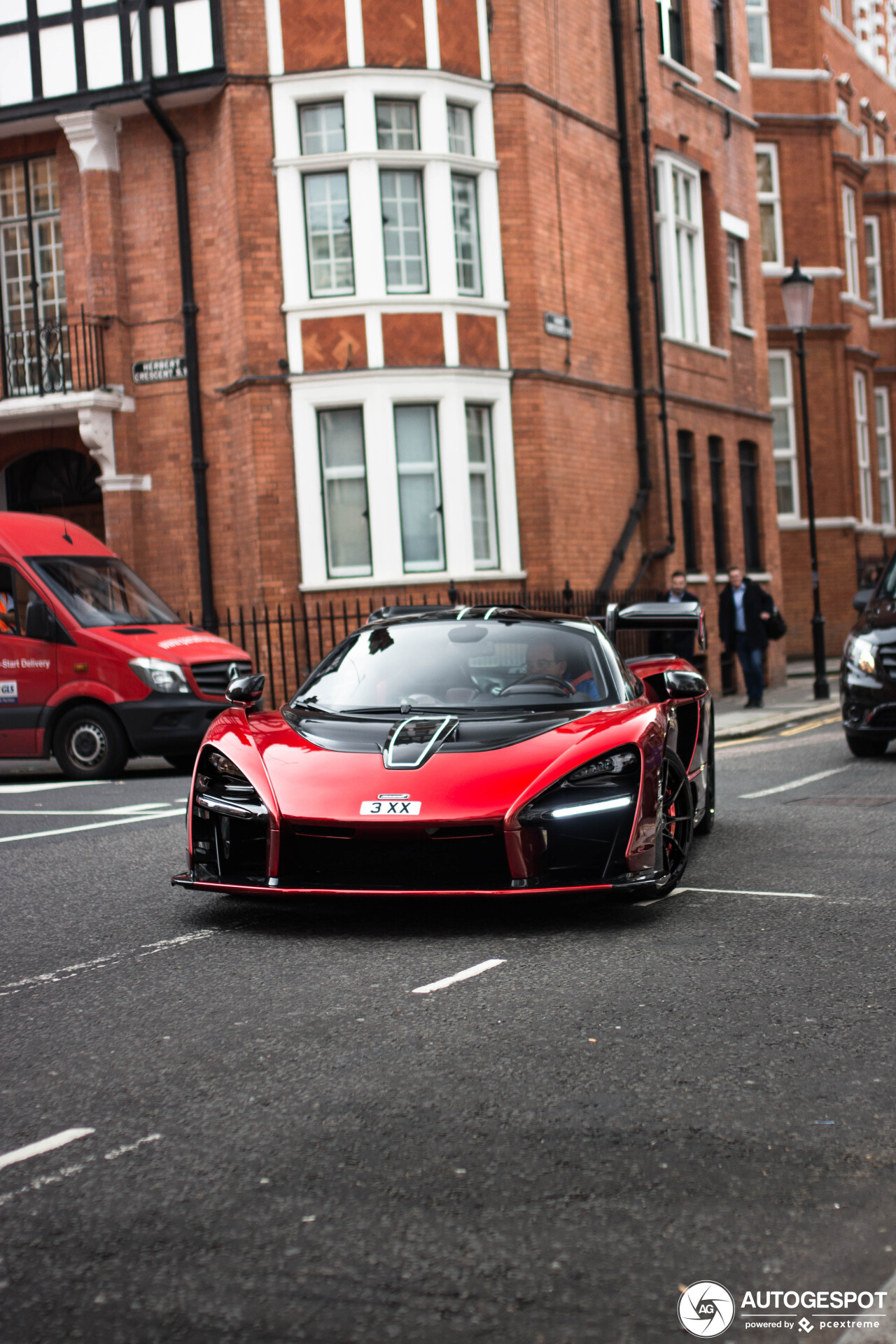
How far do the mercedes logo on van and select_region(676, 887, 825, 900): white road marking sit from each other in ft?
13.6

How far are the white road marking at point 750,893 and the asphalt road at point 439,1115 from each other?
0.11 feet

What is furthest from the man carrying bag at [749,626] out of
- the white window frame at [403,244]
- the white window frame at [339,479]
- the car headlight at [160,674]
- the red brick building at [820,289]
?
the red brick building at [820,289]

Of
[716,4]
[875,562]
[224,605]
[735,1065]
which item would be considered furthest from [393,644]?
[875,562]

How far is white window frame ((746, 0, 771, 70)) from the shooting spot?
32875 millimetres

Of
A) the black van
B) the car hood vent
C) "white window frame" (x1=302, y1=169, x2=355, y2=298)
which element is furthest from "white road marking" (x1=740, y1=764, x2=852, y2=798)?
"white window frame" (x1=302, y1=169, x2=355, y2=298)

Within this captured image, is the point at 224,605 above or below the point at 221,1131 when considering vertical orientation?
above

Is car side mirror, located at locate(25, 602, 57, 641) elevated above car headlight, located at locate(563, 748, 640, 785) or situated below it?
above

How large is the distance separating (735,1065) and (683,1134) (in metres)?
0.61

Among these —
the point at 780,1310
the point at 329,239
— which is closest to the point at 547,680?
the point at 780,1310

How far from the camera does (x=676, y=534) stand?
24812mm

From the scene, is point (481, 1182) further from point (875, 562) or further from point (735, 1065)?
point (875, 562)

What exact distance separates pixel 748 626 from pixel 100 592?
9.52 m

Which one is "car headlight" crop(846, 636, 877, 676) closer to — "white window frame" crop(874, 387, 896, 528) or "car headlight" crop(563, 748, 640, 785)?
"car headlight" crop(563, 748, 640, 785)

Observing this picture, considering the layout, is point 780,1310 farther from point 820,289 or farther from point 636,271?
point 820,289
